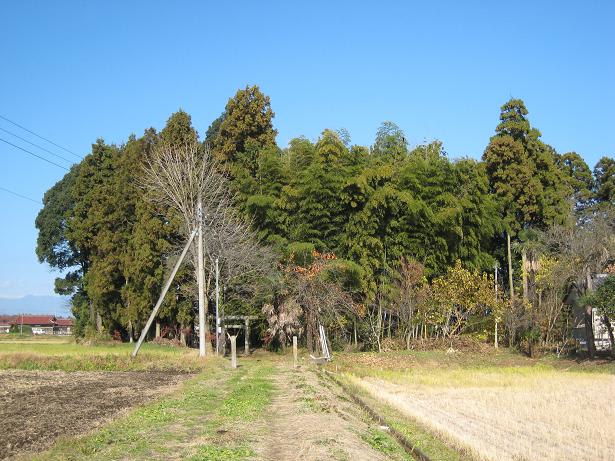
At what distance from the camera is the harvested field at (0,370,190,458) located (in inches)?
346

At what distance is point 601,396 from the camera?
1582 centimetres

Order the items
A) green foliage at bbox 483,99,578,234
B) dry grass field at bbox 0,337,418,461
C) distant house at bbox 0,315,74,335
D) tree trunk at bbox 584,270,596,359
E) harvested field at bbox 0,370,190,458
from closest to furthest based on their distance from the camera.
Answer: dry grass field at bbox 0,337,418,461
harvested field at bbox 0,370,190,458
tree trunk at bbox 584,270,596,359
green foliage at bbox 483,99,578,234
distant house at bbox 0,315,74,335

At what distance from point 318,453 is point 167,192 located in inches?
972

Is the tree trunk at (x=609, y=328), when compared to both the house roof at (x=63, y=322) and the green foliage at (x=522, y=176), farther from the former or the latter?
the house roof at (x=63, y=322)

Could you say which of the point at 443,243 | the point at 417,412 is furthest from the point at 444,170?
the point at 417,412

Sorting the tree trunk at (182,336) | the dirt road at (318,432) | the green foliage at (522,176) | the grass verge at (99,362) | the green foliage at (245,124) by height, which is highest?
the green foliage at (245,124)

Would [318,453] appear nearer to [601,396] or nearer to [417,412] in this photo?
[417,412]

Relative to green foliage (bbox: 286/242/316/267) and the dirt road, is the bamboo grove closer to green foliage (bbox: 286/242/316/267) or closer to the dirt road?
green foliage (bbox: 286/242/316/267)

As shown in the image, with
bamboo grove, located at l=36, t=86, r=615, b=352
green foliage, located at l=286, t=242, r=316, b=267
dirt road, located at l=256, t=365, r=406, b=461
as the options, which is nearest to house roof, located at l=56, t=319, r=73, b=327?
bamboo grove, located at l=36, t=86, r=615, b=352

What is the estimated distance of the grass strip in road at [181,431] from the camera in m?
7.24

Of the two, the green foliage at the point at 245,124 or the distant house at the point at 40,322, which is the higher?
the green foliage at the point at 245,124

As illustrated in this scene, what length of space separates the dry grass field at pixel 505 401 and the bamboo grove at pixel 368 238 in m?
3.08

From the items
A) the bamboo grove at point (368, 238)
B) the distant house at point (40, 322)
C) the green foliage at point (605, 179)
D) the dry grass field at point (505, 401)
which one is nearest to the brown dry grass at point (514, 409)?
the dry grass field at point (505, 401)

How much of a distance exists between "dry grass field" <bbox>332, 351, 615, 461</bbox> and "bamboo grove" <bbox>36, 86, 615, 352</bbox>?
3.08 metres
